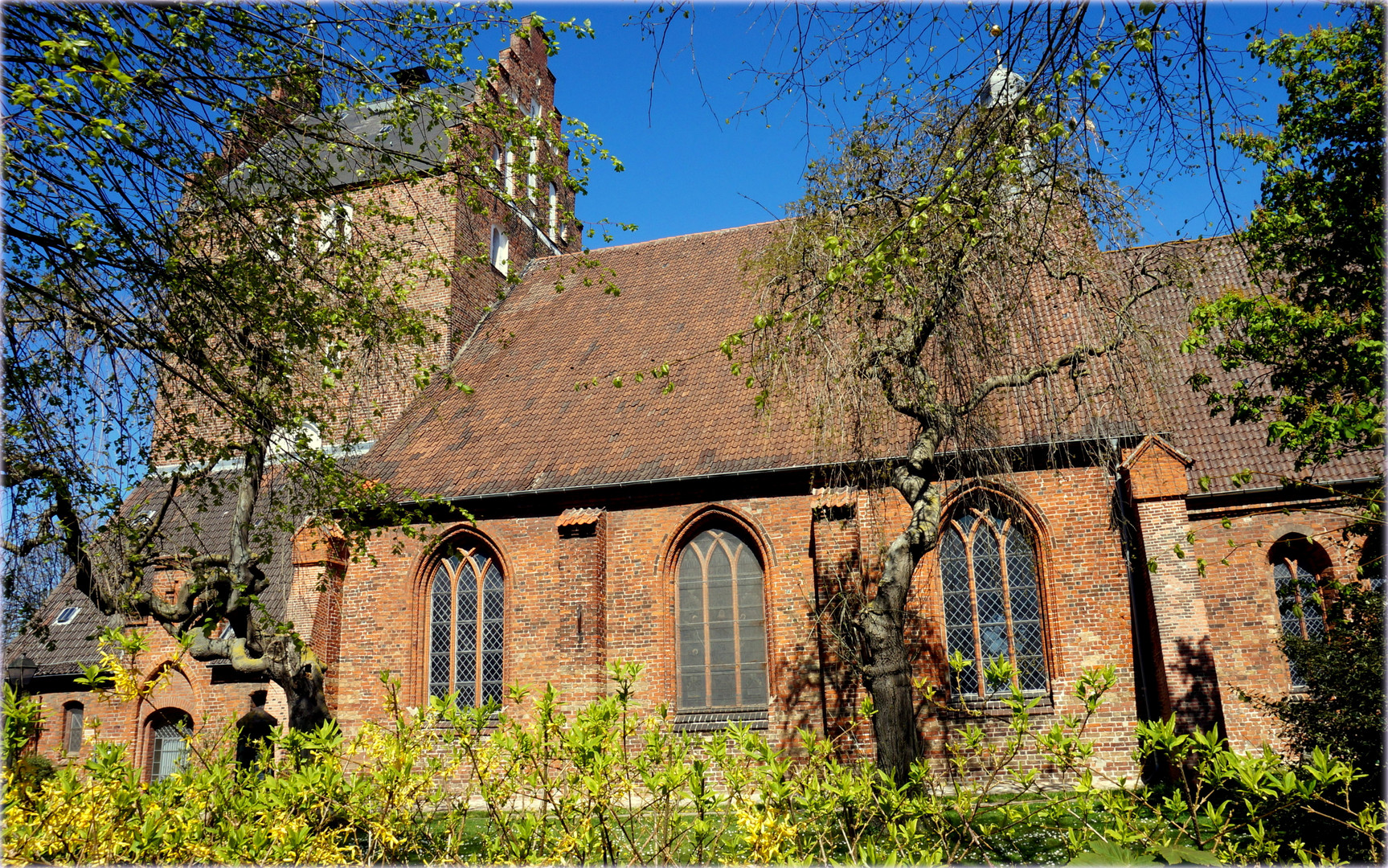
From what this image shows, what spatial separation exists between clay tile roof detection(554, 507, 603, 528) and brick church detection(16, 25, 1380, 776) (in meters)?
0.07

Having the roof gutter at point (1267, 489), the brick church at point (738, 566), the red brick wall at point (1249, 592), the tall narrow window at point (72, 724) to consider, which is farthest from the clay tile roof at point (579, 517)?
the tall narrow window at point (72, 724)

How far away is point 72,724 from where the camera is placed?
58.0 feet

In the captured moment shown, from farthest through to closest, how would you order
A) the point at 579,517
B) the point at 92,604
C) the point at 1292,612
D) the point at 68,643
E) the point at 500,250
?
the point at 500,250 → the point at 68,643 → the point at 92,604 → the point at 579,517 → the point at 1292,612

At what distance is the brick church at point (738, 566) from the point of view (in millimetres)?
12688

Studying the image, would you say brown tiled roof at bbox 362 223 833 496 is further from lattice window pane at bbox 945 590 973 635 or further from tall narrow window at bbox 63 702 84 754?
tall narrow window at bbox 63 702 84 754

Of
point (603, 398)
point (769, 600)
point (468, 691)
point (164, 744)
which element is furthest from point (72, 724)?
point (769, 600)

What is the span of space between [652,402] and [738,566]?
3.44 meters

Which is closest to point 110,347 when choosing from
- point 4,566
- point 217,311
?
point 217,311

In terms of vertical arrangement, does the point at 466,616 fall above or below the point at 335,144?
below

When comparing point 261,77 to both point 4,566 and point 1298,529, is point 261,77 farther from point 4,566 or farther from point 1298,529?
point 1298,529

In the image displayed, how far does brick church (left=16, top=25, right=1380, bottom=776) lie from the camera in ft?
41.6

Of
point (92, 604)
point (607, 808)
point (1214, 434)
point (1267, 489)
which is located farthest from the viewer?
point (92, 604)

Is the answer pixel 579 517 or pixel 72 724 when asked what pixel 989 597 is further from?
pixel 72 724

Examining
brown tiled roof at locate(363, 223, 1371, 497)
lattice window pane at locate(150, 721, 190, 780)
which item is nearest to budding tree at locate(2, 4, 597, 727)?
brown tiled roof at locate(363, 223, 1371, 497)
